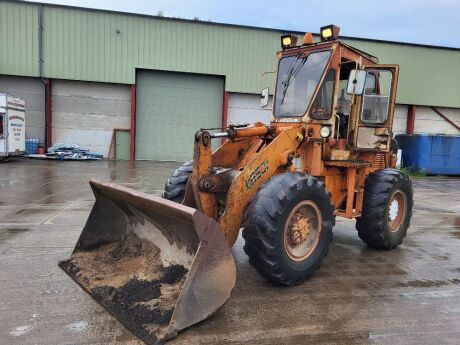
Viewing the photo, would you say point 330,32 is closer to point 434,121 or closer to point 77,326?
point 77,326

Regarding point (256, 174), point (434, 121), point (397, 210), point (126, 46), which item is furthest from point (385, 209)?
point (434, 121)

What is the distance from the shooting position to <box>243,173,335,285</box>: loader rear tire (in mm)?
4113

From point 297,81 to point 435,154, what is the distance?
16.9 meters

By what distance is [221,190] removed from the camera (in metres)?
4.64

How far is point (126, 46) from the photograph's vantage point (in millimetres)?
20953

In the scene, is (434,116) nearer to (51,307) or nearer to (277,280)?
(277,280)

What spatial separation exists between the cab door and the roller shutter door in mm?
16227

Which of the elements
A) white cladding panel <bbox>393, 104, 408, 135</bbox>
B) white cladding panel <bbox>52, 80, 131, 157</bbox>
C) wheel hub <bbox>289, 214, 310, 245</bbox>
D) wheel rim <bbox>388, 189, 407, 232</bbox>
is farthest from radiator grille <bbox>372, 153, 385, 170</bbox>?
white cladding panel <bbox>393, 104, 408, 135</bbox>

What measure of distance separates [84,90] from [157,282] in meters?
19.2

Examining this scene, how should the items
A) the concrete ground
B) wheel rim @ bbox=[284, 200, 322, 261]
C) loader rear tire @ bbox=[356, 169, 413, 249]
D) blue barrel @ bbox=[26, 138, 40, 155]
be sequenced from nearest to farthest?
the concrete ground
wheel rim @ bbox=[284, 200, 322, 261]
loader rear tire @ bbox=[356, 169, 413, 249]
blue barrel @ bbox=[26, 138, 40, 155]

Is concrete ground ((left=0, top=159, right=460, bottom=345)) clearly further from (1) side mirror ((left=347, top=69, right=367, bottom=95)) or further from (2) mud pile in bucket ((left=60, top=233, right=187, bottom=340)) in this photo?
(1) side mirror ((left=347, top=69, right=367, bottom=95))

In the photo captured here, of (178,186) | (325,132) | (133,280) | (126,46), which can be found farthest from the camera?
(126,46)

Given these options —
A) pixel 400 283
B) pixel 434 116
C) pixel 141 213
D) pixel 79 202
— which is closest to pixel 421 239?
pixel 400 283

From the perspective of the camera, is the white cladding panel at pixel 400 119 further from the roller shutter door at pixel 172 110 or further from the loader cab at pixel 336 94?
the loader cab at pixel 336 94
